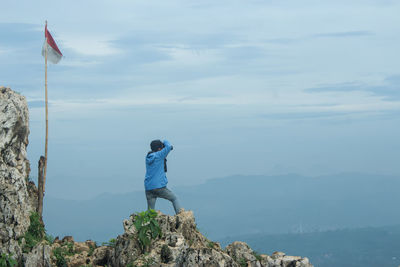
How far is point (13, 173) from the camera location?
20.3 m

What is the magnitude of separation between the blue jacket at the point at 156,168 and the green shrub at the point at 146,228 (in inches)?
61.1

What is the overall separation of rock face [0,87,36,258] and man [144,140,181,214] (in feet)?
16.9

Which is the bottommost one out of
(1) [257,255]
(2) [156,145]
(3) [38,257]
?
(1) [257,255]

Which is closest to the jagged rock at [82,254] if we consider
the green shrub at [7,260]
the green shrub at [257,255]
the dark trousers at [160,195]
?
the green shrub at [7,260]

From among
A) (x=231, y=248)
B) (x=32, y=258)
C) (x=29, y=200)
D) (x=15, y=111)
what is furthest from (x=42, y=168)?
(x=231, y=248)

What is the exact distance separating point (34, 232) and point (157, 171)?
19.2 feet

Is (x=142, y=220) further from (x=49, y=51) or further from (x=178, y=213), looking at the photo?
(x=49, y=51)

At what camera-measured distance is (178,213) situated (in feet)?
63.2

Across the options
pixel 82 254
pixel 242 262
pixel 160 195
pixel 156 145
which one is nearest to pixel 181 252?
pixel 242 262

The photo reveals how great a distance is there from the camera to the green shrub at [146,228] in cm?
1748

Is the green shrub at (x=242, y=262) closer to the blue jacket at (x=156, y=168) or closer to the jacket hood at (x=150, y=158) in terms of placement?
the blue jacket at (x=156, y=168)

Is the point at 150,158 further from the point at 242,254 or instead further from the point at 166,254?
the point at 242,254

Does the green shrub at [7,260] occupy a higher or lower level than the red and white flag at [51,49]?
lower

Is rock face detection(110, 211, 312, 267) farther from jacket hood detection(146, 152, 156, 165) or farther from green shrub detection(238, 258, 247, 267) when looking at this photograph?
jacket hood detection(146, 152, 156, 165)
